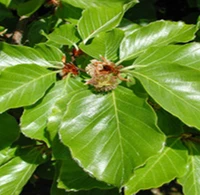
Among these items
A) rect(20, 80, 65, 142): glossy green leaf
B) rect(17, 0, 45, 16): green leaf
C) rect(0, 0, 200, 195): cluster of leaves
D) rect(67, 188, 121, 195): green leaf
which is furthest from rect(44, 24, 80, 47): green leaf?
rect(67, 188, 121, 195): green leaf

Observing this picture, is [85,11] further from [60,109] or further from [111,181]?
[111,181]

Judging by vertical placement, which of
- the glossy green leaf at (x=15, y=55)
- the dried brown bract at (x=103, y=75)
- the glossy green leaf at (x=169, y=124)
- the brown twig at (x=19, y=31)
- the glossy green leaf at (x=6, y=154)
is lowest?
the glossy green leaf at (x=6, y=154)

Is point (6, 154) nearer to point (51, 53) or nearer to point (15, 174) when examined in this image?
point (15, 174)

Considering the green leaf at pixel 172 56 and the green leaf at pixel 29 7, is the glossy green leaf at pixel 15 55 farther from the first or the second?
the green leaf at pixel 172 56

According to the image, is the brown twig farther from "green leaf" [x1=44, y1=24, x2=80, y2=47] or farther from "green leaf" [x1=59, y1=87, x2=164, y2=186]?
"green leaf" [x1=59, y1=87, x2=164, y2=186]

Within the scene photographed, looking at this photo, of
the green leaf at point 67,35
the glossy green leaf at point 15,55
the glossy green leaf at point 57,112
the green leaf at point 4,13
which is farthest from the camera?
the green leaf at point 4,13

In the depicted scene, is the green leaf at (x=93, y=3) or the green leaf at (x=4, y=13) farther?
the green leaf at (x=4, y=13)

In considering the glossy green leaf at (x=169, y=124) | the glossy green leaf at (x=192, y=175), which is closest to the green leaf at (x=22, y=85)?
the glossy green leaf at (x=169, y=124)
